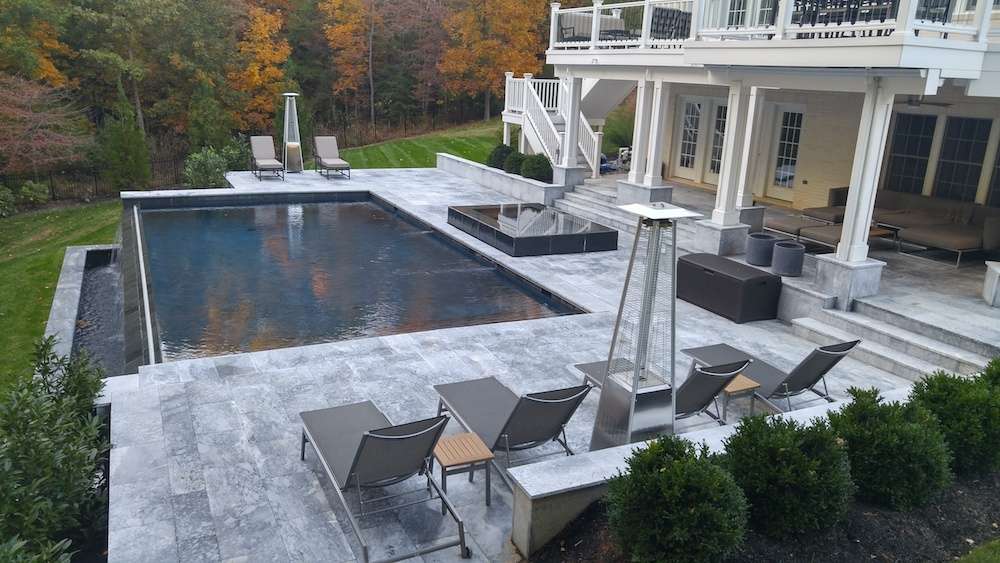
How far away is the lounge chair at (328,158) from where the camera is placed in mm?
19391

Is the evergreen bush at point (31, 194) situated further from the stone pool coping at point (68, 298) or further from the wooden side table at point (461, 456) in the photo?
the wooden side table at point (461, 456)

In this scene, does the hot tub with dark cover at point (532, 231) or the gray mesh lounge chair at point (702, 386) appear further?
the hot tub with dark cover at point (532, 231)

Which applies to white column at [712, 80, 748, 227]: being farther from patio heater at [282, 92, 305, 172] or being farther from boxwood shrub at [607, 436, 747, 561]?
patio heater at [282, 92, 305, 172]

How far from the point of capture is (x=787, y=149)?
15.1m

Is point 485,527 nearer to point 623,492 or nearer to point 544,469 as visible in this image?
point 544,469

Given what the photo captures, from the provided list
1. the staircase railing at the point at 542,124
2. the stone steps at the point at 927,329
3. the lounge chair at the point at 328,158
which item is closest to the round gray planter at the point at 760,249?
the stone steps at the point at 927,329

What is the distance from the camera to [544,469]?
4.54 m

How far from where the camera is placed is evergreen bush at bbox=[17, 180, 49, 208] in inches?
692

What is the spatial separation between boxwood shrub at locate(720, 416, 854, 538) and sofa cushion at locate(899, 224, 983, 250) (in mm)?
7459

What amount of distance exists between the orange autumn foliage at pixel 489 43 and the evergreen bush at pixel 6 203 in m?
18.8

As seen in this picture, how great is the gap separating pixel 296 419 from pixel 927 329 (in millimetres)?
6794

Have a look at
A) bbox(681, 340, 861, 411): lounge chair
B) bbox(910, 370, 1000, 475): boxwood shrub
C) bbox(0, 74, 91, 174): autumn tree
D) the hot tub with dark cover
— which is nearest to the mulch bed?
bbox(910, 370, 1000, 475): boxwood shrub


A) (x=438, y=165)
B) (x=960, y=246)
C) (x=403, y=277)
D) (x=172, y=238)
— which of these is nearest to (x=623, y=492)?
(x=403, y=277)

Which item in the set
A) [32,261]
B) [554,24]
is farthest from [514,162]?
[32,261]
